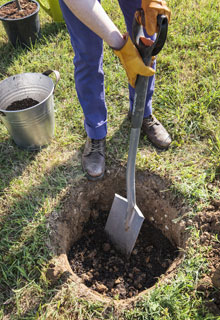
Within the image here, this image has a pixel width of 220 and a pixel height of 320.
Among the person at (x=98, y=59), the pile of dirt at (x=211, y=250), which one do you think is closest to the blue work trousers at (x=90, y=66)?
the person at (x=98, y=59)

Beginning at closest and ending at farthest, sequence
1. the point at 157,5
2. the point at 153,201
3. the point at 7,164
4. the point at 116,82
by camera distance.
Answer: the point at 157,5, the point at 153,201, the point at 7,164, the point at 116,82

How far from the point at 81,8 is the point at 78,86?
0.64 metres

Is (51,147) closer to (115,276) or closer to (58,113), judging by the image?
(58,113)

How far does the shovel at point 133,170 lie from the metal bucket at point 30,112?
0.80m

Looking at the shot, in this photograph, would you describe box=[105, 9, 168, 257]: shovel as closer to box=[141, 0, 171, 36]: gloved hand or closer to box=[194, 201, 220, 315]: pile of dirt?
box=[141, 0, 171, 36]: gloved hand

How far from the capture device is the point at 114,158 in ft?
7.09

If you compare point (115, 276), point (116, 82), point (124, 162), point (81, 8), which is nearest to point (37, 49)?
point (116, 82)

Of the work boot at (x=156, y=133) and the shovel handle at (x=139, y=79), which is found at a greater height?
the shovel handle at (x=139, y=79)

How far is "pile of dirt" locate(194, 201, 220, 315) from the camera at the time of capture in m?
1.53

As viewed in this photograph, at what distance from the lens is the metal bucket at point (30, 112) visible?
2072 mm

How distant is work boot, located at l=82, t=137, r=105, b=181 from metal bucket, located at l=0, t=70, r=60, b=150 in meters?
0.36

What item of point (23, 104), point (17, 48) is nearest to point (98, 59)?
point (23, 104)

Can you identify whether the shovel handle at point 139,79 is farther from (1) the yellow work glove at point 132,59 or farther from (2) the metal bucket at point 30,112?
(2) the metal bucket at point 30,112

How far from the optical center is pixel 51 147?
7.65 ft
